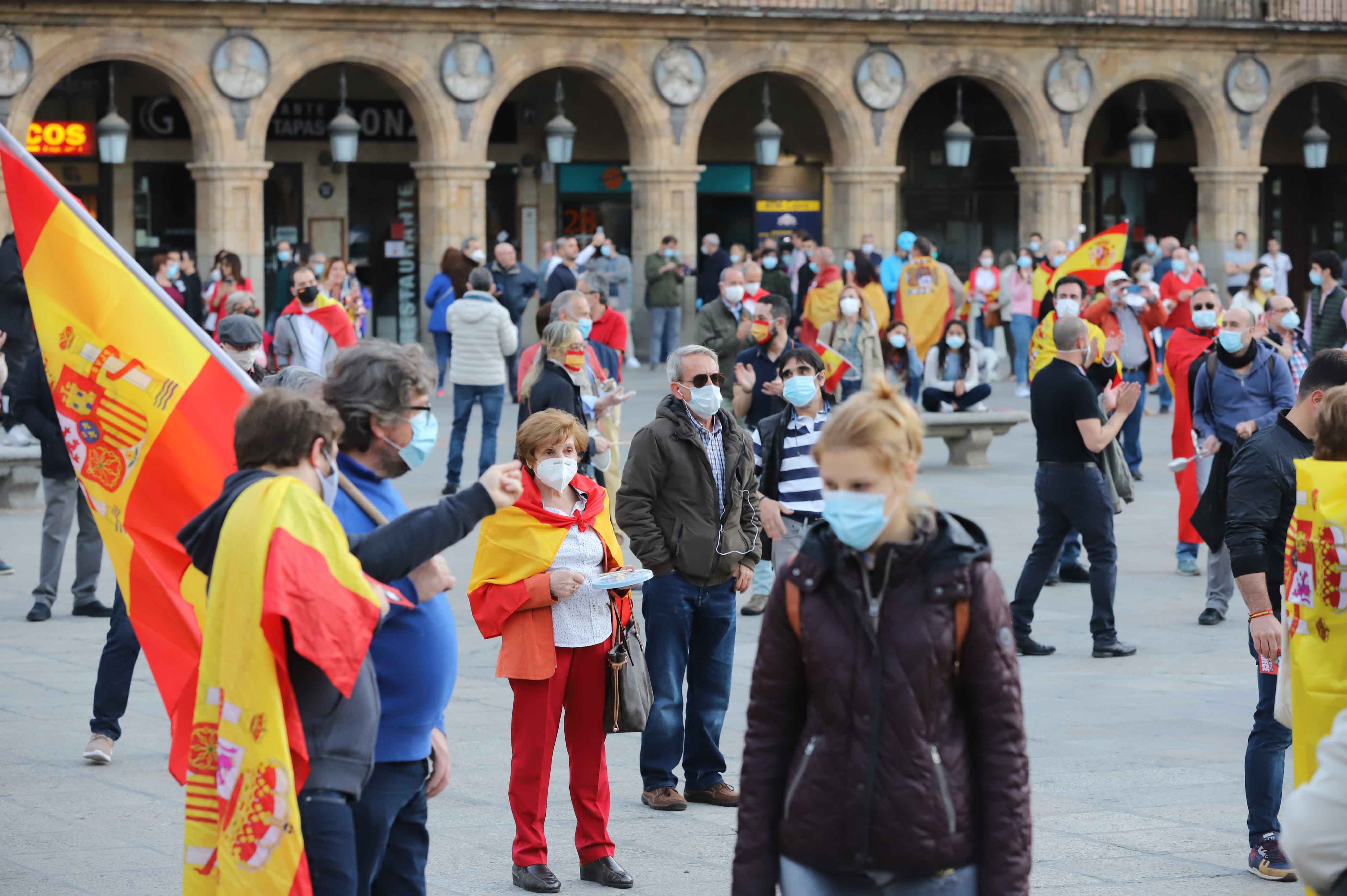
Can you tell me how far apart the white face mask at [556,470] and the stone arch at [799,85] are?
23686 mm

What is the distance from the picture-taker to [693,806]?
24.1 feet

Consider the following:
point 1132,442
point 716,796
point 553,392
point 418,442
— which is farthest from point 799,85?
point 418,442

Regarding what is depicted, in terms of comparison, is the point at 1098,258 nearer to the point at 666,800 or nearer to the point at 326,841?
the point at 666,800

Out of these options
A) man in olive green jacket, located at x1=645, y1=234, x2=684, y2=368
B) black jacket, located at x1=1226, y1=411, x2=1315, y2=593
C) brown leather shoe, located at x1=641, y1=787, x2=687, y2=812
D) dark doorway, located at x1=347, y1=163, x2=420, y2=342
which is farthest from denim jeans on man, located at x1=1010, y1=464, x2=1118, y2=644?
dark doorway, located at x1=347, y1=163, x2=420, y2=342

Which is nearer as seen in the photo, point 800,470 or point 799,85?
point 800,470

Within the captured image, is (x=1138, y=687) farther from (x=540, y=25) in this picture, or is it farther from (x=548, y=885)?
(x=540, y=25)

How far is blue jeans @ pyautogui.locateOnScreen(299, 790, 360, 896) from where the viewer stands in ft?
13.5

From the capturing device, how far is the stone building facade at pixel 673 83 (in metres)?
26.8

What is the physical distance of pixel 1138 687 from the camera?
9391mm

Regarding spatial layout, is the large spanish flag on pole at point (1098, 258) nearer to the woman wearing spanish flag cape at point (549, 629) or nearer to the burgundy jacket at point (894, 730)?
the woman wearing spanish flag cape at point (549, 629)

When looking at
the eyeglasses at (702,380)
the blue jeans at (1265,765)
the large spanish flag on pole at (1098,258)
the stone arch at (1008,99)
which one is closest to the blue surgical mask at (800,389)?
the eyeglasses at (702,380)

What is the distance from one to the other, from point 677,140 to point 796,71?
2.18m

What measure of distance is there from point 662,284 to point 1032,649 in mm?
18240

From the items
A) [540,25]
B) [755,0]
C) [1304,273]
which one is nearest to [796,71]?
[755,0]
